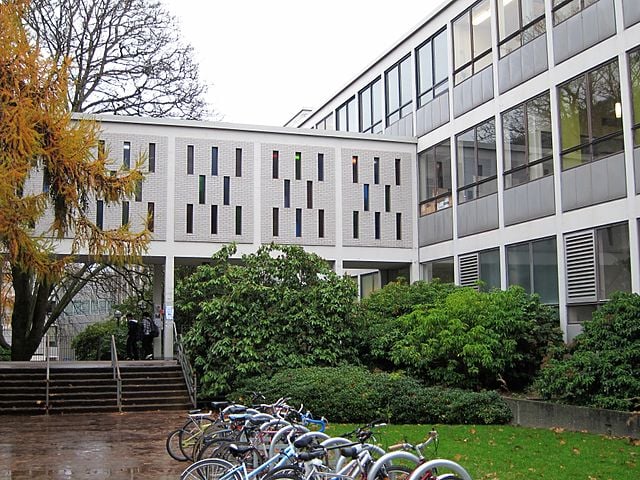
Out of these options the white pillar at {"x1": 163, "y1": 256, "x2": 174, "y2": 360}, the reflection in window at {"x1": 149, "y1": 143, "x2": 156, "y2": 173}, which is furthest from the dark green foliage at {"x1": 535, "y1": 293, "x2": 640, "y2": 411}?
the reflection in window at {"x1": 149, "y1": 143, "x2": 156, "y2": 173}

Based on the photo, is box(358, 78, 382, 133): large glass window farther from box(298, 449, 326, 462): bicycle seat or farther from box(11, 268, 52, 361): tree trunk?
box(298, 449, 326, 462): bicycle seat

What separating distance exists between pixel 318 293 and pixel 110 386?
6.50 m

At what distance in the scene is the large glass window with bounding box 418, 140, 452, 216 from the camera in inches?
973

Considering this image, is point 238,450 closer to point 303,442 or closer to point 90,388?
point 303,442

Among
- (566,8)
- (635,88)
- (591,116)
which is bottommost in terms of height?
(591,116)

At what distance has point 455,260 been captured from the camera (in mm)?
23891

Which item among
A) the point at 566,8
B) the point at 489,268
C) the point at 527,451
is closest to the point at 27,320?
the point at 489,268

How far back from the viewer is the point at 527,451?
11.7 metres

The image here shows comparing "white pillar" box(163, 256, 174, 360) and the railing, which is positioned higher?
"white pillar" box(163, 256, 174, 360)

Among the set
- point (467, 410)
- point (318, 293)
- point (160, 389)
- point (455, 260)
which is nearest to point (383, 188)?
point (455, 260)

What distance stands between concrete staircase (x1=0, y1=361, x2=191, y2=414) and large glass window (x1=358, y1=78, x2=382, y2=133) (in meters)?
12.5

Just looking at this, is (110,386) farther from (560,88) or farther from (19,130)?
(560,88)

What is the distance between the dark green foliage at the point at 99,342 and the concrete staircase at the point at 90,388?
9115 mm

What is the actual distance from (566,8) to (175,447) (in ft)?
46.0
